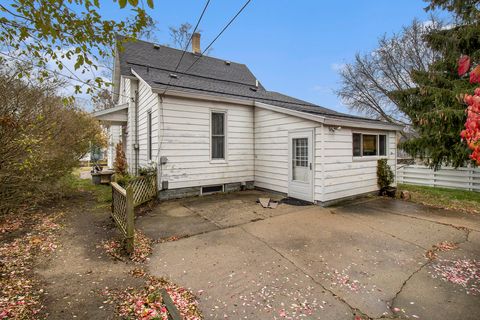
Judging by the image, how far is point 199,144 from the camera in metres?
7.79

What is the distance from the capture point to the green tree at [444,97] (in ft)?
25.7

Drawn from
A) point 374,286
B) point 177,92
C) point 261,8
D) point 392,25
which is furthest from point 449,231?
point 392,25

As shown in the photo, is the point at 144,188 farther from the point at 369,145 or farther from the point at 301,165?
the point at 369,145

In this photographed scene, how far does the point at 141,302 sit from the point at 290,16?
5.85 metres

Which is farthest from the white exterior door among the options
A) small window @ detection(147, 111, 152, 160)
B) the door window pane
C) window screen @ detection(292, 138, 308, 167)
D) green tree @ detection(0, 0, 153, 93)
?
green tree @ detection(0, 0, 153, 93)

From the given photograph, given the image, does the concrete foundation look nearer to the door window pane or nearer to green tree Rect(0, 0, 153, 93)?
the door window pane

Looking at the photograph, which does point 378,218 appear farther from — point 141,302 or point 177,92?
point 177,92

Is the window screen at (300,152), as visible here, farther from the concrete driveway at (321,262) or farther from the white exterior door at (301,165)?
the concrete driveway at (321,262)

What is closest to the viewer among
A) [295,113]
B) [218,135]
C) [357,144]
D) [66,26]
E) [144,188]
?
[66,26]

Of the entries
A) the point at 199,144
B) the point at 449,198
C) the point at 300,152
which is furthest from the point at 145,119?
the point at 449,198

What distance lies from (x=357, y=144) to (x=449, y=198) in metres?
3.93

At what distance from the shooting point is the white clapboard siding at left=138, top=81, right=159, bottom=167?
737 centimetres

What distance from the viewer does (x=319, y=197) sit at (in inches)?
262

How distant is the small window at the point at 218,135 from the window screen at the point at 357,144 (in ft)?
14.2
